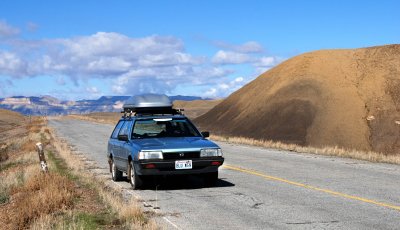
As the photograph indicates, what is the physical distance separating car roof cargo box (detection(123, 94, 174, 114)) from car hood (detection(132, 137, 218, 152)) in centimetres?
201

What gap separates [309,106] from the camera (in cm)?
5678

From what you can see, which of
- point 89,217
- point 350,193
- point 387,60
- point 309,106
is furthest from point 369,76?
point 89,217

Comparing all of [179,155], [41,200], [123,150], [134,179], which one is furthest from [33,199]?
[123,150]

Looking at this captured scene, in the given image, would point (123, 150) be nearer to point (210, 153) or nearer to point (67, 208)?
point (210, 153)

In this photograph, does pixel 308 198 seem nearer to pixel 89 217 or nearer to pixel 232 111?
pixel 89 217

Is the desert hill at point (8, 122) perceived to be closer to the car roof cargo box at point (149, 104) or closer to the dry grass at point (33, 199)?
the car roof cargo box at point (149, 104)

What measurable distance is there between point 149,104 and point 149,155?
4.43 metres

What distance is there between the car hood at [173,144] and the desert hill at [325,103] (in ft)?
115

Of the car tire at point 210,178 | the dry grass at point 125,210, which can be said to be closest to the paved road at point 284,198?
the car tire at point 210,178

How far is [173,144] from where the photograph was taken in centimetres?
1263

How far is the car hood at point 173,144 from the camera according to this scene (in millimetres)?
12438

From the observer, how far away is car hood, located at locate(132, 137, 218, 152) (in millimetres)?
12438

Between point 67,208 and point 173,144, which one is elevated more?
point 173,144

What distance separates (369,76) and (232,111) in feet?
53.9
